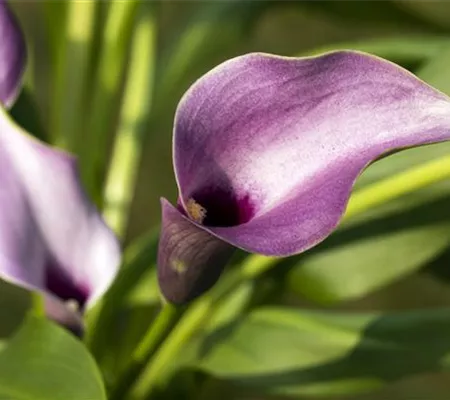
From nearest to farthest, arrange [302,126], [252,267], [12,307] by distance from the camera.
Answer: [302,126] < [252,267] < [12,307]

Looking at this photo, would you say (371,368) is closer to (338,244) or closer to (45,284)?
(338,244)

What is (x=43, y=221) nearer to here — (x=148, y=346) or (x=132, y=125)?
(x=148, y=346)

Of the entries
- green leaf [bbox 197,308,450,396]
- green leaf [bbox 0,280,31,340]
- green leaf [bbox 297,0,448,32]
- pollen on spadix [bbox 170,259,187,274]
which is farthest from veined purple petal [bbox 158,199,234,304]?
green leaf [bbox 0,280,31,340]

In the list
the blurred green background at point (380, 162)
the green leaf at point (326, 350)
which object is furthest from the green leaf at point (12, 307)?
the green leaf at point (326, 350)

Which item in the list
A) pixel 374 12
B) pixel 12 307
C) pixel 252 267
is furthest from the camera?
pixel 12 307

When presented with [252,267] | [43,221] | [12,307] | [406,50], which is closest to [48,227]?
[43,221]

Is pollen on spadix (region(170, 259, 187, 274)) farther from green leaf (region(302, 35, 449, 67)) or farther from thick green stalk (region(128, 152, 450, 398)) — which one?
green leaf (region(302, 35, 449, 67))
